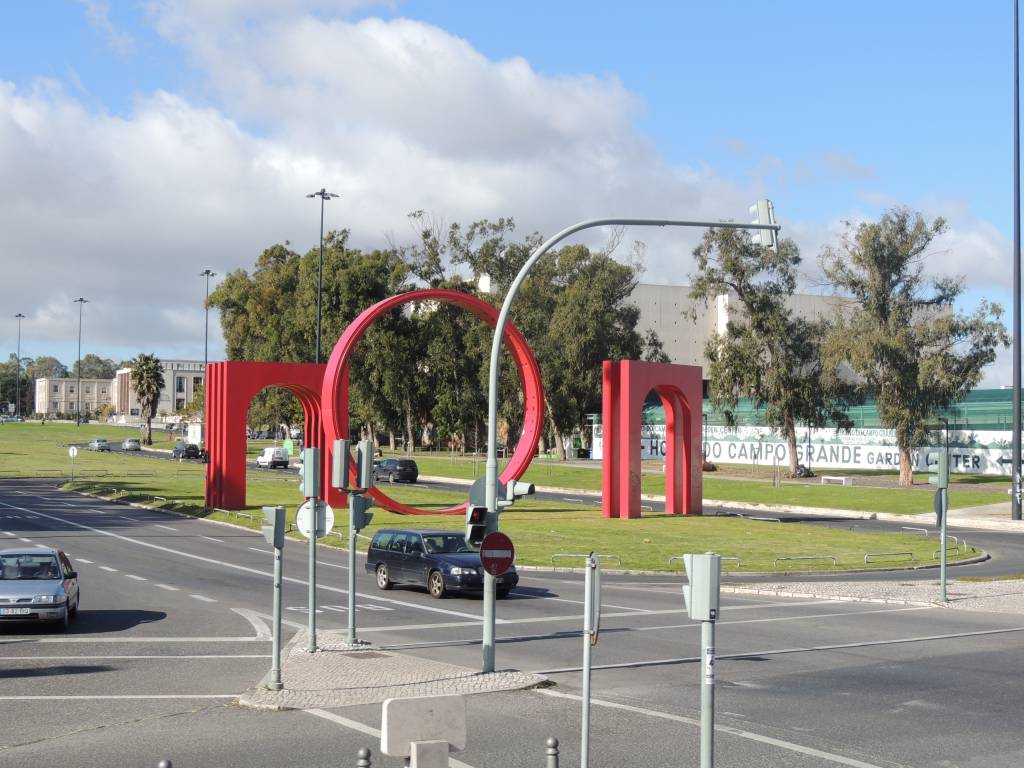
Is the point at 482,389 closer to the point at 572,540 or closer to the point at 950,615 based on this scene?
the point at 572,540

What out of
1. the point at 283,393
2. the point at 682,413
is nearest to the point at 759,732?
the point at 682,413

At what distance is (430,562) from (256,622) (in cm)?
503

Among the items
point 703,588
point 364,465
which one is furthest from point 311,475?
point 703,588

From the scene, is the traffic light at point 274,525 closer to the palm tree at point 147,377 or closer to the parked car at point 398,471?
the parked car at point 398,471

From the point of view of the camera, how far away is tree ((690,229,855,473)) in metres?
72.6

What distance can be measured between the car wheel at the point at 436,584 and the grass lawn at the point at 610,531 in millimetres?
6157

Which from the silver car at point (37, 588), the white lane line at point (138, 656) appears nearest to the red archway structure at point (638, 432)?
the silver car at point (37, 588)

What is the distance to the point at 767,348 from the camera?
7400 cm

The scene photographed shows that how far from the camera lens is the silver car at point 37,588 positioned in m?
18.7

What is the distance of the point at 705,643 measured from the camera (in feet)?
29.7

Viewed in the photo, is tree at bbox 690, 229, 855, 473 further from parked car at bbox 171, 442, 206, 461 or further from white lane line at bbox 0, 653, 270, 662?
white lane line at bbox 0, 653, 270, 662

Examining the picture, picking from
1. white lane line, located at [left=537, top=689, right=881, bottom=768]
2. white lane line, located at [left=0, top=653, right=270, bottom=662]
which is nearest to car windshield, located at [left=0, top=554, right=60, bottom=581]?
white lane line, located at [left=0, top=653, right=270, bottom=662]

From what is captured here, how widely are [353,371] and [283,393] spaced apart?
702 centimetres

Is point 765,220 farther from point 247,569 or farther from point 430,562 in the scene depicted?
point 247,569
